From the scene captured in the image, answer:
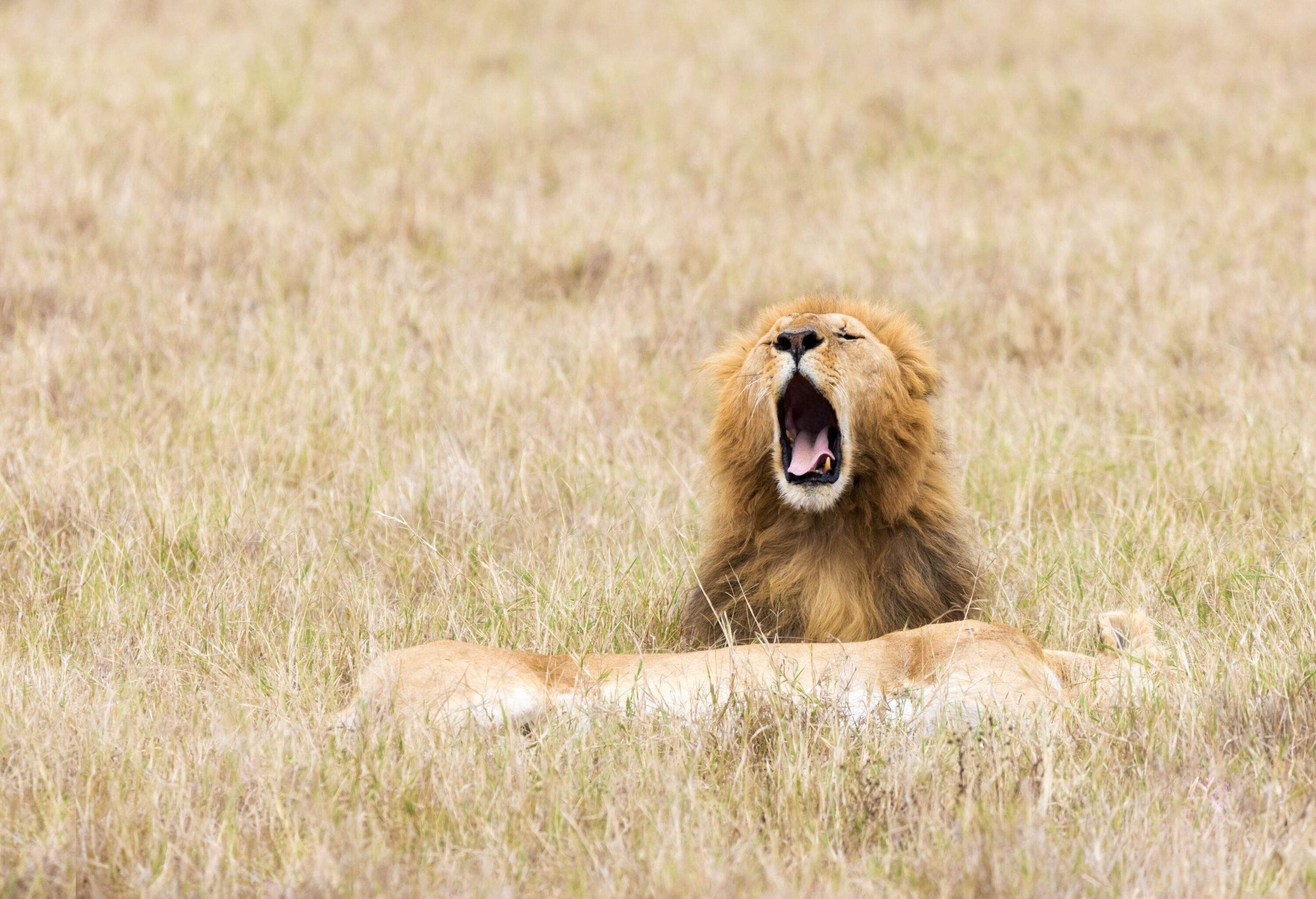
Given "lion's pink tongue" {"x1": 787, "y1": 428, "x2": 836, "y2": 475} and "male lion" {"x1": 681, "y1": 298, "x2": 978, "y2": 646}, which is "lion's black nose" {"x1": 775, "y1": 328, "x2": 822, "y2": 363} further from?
"lion's pink tongue" {"x1": 787, "y1": 428, "x2": 836, "y2": 475}

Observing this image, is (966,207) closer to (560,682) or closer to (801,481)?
(801,481)

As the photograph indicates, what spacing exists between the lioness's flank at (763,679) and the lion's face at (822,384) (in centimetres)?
50

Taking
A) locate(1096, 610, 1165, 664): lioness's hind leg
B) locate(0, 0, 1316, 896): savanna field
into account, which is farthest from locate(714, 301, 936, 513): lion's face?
locate(1096, 610, 1165, 664): lioness's hind leg

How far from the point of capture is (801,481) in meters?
4.00

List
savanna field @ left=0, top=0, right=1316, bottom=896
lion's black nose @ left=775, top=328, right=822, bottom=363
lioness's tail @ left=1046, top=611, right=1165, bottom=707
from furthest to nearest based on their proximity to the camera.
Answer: lion's black nose @ left=775, top=328, right=822, bottom=363 → lioness's tail @ left=1046, top=611, right=1165, bottom=707 → savanna field @ left=0, top=0, right=1316, bottom=896

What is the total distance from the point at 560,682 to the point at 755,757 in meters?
0.48

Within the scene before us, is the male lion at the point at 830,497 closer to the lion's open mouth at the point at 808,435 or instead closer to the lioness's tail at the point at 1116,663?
the lion's open mouth at the point at 808,435

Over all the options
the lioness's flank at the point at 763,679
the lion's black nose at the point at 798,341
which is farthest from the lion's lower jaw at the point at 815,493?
the lioness's flank at the point at 763,679

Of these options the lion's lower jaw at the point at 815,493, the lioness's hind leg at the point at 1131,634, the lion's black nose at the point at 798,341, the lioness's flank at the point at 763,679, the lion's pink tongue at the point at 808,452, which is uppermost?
the lion's black nose at the point at 798,341

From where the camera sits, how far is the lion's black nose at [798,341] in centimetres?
397

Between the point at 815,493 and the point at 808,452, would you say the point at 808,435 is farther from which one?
the point at 815,493

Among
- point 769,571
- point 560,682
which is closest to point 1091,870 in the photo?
point 560,682

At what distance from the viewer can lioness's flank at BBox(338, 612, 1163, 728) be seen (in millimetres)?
3283

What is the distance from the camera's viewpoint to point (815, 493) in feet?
13.0
